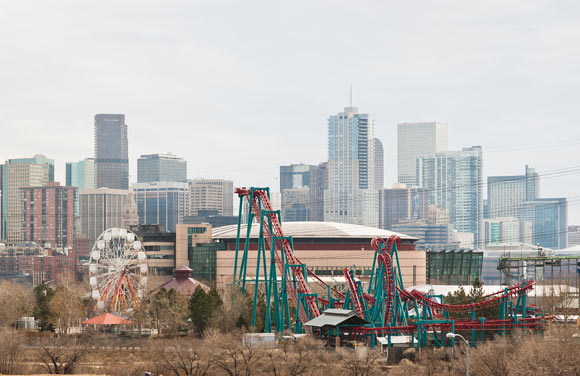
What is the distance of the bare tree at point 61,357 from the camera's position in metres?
92.7

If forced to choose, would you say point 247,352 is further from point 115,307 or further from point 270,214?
point 115,307

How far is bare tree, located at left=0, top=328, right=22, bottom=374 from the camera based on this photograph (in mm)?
90250

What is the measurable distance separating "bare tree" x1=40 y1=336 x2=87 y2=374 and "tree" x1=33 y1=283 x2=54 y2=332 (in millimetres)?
26537

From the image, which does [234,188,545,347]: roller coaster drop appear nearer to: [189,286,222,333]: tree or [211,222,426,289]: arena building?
[189,286,222,333]: tree

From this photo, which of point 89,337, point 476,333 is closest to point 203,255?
point 89,337

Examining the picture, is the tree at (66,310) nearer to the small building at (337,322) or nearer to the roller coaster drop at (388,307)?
the roller coaster drop at (388,307)

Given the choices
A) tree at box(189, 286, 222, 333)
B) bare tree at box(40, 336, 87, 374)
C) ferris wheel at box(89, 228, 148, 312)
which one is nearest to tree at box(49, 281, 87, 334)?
ferris wheel at box(89, 228, 148, 312)

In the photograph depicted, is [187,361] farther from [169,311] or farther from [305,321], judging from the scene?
[169,311]

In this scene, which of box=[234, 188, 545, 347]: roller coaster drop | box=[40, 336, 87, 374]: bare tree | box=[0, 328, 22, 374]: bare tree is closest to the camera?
box=[0, 328, 22, 374]: bare tree

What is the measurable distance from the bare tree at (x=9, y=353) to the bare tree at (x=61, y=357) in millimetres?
2399

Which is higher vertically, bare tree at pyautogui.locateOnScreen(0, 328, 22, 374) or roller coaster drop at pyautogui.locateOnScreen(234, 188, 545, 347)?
roller coaster drop at pyautogui.locateOnScreen(234, 188, 545, 347)

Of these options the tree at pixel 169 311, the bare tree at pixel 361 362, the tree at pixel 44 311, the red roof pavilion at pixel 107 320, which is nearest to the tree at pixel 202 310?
the tree at pixel 169 311

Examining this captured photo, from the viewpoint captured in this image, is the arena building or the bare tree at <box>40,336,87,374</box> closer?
the bare tree at <box>40,336,87,374</box>

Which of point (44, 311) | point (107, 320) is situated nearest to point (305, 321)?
point (107, 320)
